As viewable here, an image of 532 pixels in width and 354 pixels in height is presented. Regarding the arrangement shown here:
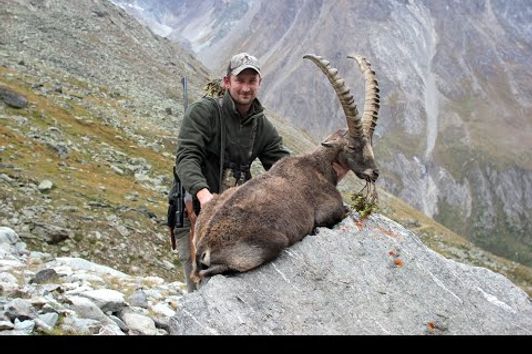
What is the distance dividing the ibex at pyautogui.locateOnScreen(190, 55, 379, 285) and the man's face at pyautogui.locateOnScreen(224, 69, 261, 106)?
1.20 meters

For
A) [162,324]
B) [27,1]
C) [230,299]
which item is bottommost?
[27,1]

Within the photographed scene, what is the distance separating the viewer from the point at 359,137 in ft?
33.1

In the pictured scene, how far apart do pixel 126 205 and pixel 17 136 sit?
9.80m

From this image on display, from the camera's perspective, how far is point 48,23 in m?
74.7

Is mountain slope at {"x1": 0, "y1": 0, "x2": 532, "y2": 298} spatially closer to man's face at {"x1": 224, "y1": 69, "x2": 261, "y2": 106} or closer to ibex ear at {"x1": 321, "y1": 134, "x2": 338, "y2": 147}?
ibex ear at {"x1": 321, "y1": 134, "x2": 338, "y2": 147}

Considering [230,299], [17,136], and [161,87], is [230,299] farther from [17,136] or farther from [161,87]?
[161,87]

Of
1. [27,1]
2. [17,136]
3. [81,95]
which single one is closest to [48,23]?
[27,1]

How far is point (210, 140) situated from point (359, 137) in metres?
2.82

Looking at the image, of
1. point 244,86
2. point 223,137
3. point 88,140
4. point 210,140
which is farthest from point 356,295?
point 88,140

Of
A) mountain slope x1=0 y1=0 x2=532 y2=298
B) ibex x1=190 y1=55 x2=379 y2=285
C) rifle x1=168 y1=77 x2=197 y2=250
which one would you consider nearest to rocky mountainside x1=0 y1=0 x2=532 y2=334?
mountain slope x1=0 y1=0 x2=532 y2=298

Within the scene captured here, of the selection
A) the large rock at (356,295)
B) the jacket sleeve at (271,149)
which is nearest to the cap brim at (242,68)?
the jacket sleeve at (271,149)

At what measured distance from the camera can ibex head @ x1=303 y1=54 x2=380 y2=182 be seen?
384 inches

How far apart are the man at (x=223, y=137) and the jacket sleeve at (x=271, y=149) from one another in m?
0.10

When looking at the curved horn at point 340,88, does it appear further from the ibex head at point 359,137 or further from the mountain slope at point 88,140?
the mountain slope at point 88,140
